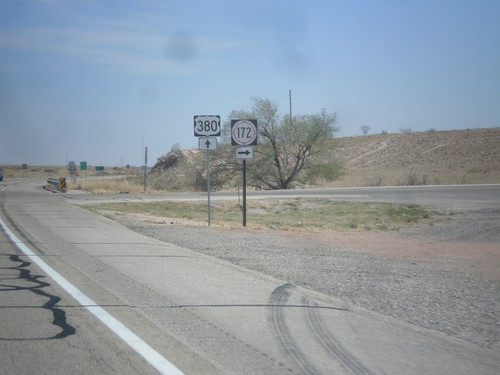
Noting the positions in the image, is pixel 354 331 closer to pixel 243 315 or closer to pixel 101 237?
pixel 243 315

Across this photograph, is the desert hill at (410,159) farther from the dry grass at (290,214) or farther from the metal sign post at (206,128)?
the metal sign post at (206,128)

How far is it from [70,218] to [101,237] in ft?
22.4

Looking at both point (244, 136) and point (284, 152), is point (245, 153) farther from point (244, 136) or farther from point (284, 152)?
point (284, 152)

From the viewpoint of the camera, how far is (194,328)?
7168mm

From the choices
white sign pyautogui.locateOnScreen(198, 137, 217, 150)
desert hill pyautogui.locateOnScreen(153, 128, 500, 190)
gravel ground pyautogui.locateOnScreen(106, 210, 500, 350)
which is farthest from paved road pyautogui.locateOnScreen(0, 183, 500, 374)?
desert hill pyautogui.locateOnScreen(153, 128, 500, 190)

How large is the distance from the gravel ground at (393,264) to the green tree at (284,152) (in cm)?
3377

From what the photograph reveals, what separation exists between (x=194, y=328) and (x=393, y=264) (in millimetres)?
6444

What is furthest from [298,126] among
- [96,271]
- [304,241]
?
[96,271]

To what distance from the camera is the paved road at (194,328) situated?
5879 mm

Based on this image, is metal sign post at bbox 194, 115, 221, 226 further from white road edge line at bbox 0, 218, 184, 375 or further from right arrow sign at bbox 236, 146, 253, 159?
white road edge line at bbox 0, 218, 184, 375

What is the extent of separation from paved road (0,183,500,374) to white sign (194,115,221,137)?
28.6 ft

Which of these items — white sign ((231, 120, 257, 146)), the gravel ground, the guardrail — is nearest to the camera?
the gravel ground

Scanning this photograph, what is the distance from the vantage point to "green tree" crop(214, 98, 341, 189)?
55125mm

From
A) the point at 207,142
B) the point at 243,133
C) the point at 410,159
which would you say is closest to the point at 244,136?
the point at 243,133
